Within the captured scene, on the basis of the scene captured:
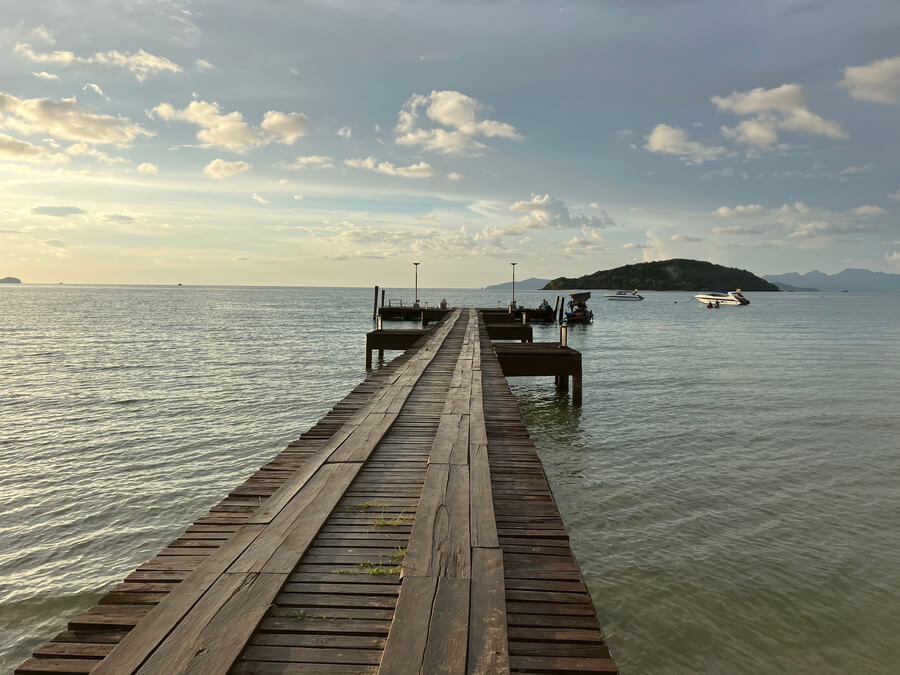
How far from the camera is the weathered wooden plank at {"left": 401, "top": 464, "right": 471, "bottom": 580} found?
4.03m

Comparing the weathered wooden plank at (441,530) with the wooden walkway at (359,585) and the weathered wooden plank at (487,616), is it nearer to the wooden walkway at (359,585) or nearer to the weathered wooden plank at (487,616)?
the wooden walkway at (359,585)

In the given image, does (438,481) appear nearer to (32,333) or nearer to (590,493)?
(590,493)

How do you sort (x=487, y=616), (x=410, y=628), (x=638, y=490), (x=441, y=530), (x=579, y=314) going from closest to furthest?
(x=410, y=628)
(x=487, y=616)
(x=441, y=530)
(x=638, y=490)
(x=579, y=314)

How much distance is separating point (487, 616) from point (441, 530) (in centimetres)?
124

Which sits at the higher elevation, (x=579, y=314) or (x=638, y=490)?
(x=579, y=314)

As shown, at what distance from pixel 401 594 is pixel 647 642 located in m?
4.09

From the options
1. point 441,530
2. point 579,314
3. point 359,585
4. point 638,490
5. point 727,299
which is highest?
point 727,299

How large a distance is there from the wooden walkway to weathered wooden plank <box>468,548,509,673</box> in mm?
10

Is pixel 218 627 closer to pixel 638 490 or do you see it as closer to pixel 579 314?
pixel 638 490

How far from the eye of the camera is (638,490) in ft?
35.3

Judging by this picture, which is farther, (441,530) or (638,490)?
(638,490)

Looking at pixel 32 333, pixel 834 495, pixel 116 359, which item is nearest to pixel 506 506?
pixel 834 495

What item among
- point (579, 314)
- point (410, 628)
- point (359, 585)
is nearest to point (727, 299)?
point (579, 314)

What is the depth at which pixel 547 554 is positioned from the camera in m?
4.59
